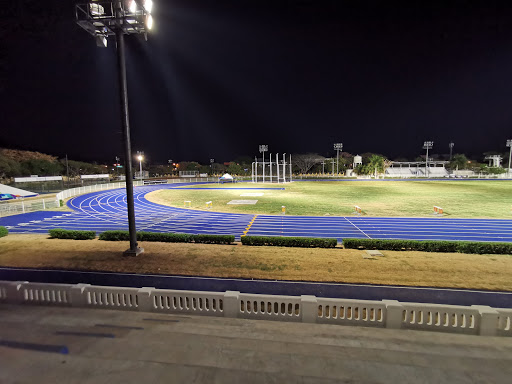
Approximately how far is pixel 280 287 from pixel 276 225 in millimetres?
9914

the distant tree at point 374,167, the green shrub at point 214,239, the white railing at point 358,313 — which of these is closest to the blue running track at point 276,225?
the green shrub at point 214,239

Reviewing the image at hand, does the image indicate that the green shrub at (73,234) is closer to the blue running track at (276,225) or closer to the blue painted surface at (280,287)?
the blue running track at (276,225)

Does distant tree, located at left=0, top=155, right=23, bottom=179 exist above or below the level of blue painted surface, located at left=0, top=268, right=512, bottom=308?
above

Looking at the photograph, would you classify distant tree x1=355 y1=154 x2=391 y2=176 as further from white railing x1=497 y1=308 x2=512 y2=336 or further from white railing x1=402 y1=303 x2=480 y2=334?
white railing x1=402 y1=303 x2=480 y2=334

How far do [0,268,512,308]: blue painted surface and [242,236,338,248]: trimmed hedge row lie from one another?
429 cm

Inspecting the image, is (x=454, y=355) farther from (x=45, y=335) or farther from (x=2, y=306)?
(x=2, y=306)

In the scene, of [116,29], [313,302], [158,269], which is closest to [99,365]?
[313,302]

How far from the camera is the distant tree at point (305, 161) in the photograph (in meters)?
93.1

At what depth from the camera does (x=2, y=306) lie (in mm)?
6219

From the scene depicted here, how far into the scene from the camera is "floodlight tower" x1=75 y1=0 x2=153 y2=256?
9164 mm

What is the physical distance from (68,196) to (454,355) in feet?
134

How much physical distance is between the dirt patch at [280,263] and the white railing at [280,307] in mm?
3406

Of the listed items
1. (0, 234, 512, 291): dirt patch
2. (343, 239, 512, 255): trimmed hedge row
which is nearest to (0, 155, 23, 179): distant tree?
(0, 234, 512, 291): dirt patch

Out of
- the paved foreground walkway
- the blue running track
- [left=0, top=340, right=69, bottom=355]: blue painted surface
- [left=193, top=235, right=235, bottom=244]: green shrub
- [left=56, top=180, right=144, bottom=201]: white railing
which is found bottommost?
the blue running track
